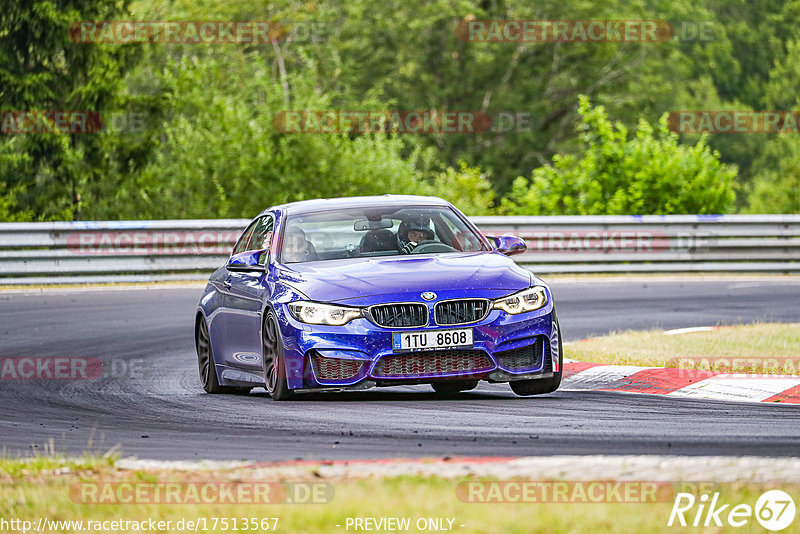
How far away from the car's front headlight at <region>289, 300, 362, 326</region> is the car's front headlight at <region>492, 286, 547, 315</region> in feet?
3.09

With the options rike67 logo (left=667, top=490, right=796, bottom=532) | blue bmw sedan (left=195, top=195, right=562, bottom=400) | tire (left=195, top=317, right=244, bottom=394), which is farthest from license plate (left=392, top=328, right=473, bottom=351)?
rike67 logo (left=667, top=490, right=796, bottom=532)

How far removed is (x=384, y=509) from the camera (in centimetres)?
541

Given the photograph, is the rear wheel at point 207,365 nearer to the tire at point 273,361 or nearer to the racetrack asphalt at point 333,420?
the racetrack asphalt at point 333,420

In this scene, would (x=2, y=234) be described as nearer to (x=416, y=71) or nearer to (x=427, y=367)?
(x=427, y=367)

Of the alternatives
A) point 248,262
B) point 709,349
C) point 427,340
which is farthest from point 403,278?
point 709,349

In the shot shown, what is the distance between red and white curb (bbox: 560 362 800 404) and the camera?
988 centimetres

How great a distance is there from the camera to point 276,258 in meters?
10.6

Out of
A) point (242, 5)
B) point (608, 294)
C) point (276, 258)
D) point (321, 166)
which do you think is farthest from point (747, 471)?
point (242, 5)

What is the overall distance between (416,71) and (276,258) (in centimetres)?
4980

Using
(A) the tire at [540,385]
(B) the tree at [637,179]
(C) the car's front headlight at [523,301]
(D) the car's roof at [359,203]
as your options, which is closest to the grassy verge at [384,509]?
(C) the car's front headlight at [523,301]

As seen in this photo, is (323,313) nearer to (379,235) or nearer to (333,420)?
(333,420)

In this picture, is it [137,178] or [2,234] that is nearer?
[2,234]

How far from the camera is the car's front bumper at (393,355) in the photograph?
9383 mm

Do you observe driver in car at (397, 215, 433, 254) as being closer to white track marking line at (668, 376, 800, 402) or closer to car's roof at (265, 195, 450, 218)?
car's roof at (265, 195, 450, 218)
